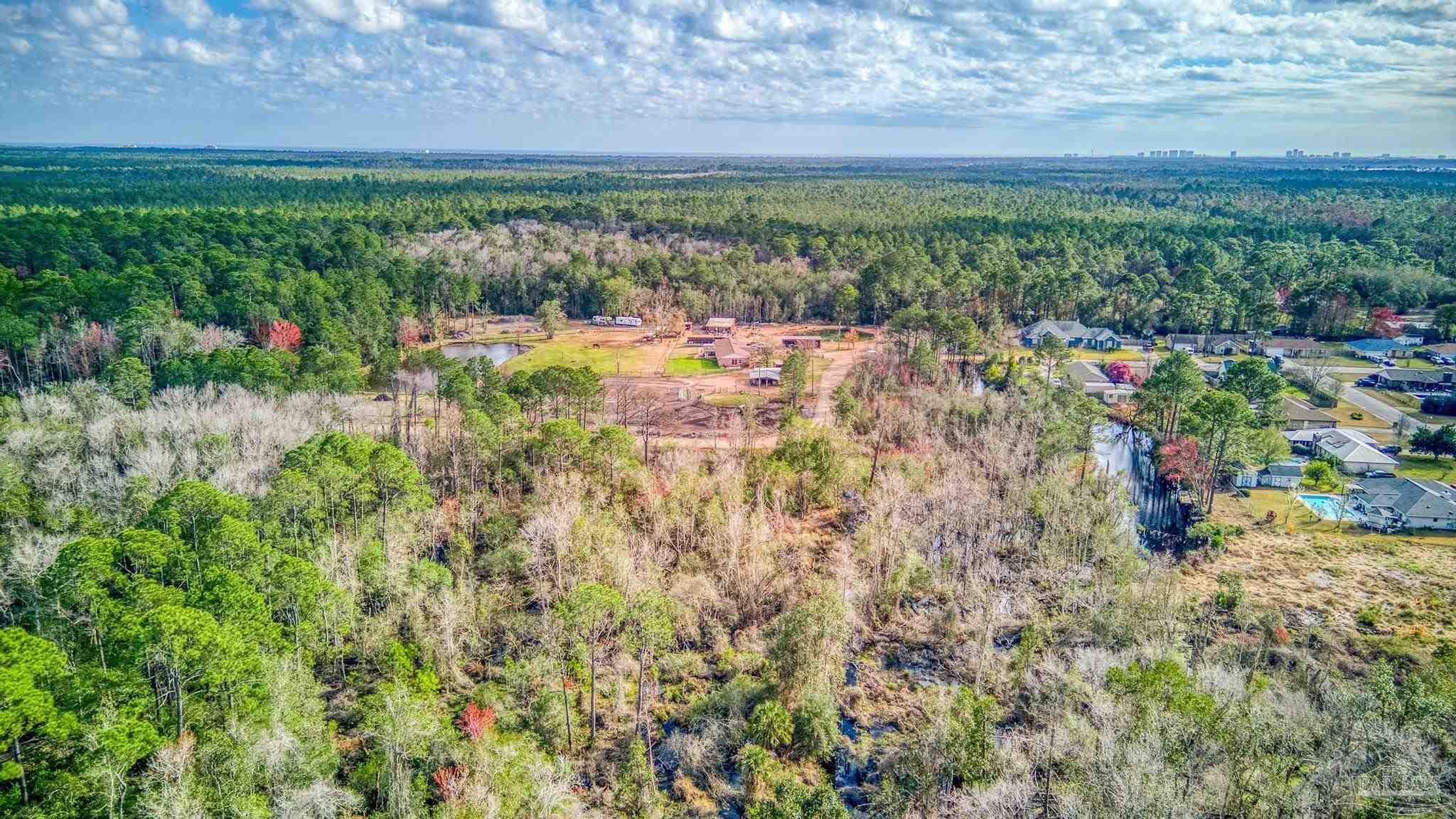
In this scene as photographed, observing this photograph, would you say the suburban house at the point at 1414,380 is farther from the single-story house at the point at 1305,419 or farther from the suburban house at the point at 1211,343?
the single-story house at the point at 1305,419

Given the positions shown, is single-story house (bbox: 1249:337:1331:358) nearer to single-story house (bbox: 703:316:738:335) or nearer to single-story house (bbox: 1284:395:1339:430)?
single-story house (bbox: 1284:395:1339:430)

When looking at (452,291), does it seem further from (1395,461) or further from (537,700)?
(1395,461)

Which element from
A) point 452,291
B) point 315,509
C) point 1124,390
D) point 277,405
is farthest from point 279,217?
point 1124,390

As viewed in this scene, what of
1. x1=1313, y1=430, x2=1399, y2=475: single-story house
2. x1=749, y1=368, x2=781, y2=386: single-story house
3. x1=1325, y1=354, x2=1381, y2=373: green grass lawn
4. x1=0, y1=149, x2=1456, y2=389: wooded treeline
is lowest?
x1=1313, y1=430, x2=1399, y2=475: single-story house

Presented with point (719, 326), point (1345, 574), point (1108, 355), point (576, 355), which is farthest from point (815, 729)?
point (1108, 355)

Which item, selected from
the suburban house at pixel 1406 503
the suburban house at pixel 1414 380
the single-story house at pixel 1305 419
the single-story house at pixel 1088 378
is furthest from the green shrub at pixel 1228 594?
the suburban house at pixel 1414 380

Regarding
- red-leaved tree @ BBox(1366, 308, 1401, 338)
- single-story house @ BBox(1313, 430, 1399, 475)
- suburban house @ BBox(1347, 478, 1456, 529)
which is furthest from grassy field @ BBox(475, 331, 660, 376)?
red-leaved tree @ BBox(1366, 308, 1401, 338)
